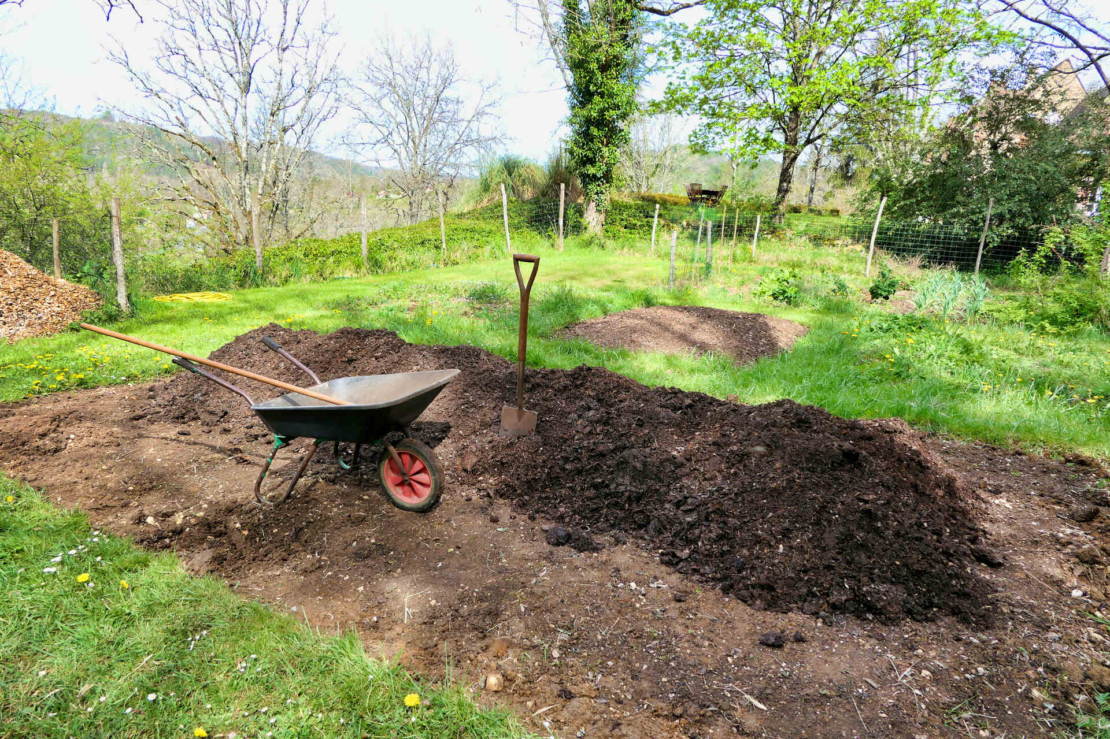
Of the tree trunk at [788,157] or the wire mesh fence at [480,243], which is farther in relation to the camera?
the tree trunk at [788,157]

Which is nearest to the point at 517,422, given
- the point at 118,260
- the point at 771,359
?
the point at 771,359

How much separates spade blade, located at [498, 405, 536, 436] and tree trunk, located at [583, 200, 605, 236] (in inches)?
528

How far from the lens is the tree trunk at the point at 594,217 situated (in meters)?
15.8

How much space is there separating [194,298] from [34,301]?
1.93 meters

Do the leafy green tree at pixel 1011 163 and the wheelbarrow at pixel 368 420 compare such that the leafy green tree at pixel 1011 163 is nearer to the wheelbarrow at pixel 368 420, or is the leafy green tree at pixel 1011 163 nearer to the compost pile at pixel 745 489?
the compost pile at pixel 745 489

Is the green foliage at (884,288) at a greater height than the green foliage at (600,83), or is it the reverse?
the green foliage at (600,83)

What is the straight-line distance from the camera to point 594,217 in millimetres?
15875

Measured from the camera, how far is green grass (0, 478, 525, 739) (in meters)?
1.58

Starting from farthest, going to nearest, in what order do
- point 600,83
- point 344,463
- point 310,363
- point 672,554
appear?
point 600,83
point 310,363
point 344,463
point 672,554

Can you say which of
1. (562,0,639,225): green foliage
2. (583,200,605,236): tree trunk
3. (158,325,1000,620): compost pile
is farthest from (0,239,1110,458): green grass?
(562,0,639,225): green foliage

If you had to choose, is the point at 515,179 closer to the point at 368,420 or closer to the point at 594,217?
the point at 594,217

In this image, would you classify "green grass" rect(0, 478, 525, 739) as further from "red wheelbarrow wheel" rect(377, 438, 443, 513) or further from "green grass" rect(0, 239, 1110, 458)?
"green grass" rect(0, 239, 1110, 458)

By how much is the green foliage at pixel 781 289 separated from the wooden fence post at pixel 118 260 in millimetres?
8980

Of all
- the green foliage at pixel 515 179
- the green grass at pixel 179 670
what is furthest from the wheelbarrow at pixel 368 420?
the green foliage at pixel 515 179
